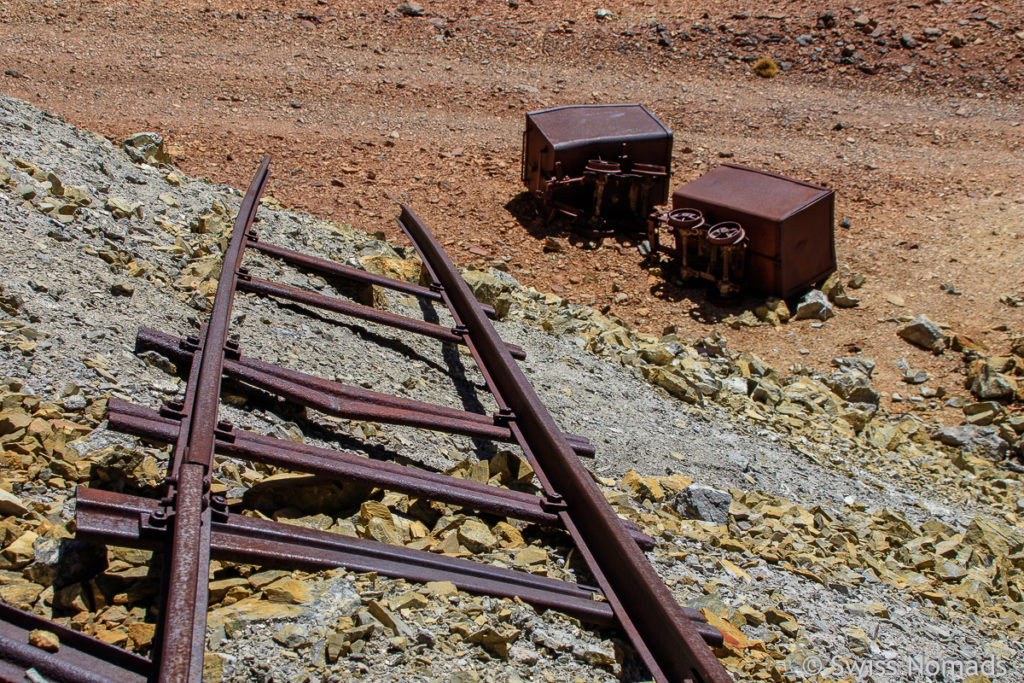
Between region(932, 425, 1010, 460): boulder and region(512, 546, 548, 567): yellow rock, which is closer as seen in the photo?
region(512, 546, 548, 567): yellow rock

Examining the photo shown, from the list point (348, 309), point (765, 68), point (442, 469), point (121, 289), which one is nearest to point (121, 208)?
point (121, 289)

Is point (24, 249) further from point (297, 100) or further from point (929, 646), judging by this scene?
point (297, 100)

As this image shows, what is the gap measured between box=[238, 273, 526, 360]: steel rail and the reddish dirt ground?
→ 4519 mm

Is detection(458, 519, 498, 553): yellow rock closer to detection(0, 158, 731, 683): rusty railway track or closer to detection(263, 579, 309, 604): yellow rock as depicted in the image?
detection(0, 158, 731, 683): rusty railway track

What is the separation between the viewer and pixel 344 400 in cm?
417

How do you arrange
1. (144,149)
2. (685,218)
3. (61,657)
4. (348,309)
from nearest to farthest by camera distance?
(61,657)
(348,309)
(144,149)
(685,218)

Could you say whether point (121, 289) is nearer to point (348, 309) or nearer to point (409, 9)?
point (348, 309)

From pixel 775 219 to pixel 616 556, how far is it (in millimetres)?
6642

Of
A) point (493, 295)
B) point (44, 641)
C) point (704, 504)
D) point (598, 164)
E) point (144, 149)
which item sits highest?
point (144, 149)

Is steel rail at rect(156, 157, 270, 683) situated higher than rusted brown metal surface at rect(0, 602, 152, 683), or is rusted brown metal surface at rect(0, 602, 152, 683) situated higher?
steel rail at rect(156, 157, 270, 683)

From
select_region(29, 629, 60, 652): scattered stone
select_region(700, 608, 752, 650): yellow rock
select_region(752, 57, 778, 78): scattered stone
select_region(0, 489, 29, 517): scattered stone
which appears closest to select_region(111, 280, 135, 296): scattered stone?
select_region(0, 489, 29, 517): scattered stone

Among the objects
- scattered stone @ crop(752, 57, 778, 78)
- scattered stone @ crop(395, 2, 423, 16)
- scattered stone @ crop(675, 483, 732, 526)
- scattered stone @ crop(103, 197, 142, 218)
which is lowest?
scattered stone @ crop(675, 483, 732, 526)

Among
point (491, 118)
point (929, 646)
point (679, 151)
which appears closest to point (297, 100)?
point (491, 118)

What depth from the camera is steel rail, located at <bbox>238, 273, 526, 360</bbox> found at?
5.29 m
